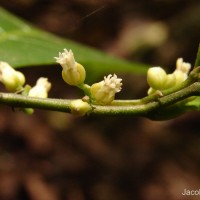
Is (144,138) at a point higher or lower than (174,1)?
lower

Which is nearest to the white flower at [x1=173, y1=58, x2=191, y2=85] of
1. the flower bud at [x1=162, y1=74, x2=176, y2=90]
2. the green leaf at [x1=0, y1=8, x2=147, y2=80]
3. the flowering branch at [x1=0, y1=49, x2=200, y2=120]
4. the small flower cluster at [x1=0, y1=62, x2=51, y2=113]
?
the flower bud at [x1=162, y1=74, x2=176, y2=90]

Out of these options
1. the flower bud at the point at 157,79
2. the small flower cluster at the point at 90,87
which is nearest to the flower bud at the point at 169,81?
the flower bud at the point at 157,79

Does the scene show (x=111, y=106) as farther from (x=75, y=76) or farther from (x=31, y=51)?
(x=31, y=51)

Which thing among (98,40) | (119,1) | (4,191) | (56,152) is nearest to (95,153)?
(56,152)

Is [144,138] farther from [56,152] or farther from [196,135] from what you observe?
[56,152]

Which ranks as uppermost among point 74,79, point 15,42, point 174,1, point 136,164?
point 174,1

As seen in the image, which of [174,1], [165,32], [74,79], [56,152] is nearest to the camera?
[74,79]

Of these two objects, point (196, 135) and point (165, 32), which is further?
point (165, 32)
